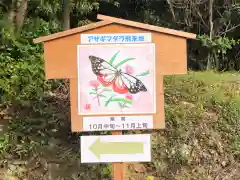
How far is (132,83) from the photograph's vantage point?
4309 millimetres

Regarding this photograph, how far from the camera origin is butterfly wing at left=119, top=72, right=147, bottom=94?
4305 millimetres

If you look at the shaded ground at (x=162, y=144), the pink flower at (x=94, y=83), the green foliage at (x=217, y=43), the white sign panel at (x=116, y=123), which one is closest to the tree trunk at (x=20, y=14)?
the shaded ground at (x=162, y=144)

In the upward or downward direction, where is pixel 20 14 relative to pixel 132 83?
upward

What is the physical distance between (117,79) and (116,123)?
374mm

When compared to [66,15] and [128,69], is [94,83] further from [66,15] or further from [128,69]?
[66,15]

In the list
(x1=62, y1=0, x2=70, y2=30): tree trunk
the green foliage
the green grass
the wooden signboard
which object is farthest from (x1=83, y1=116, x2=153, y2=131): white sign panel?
the green foliage

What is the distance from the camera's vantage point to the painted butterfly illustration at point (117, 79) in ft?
14.1

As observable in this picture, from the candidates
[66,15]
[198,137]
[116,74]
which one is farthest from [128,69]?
[66,15]

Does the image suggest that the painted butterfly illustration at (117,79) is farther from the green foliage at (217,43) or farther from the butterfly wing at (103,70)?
the green foliage at (217,43)

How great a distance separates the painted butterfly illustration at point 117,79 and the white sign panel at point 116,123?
0.23 metres

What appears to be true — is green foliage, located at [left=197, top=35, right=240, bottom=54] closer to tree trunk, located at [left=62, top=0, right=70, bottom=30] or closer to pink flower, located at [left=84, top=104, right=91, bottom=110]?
tree trunk, located at [left=62, top=0, right=70, bottom=30]

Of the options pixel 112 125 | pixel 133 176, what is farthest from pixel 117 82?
pixel 133 176

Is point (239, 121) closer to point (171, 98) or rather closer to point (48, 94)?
point (171, 98)

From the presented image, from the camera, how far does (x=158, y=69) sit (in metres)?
4.36
